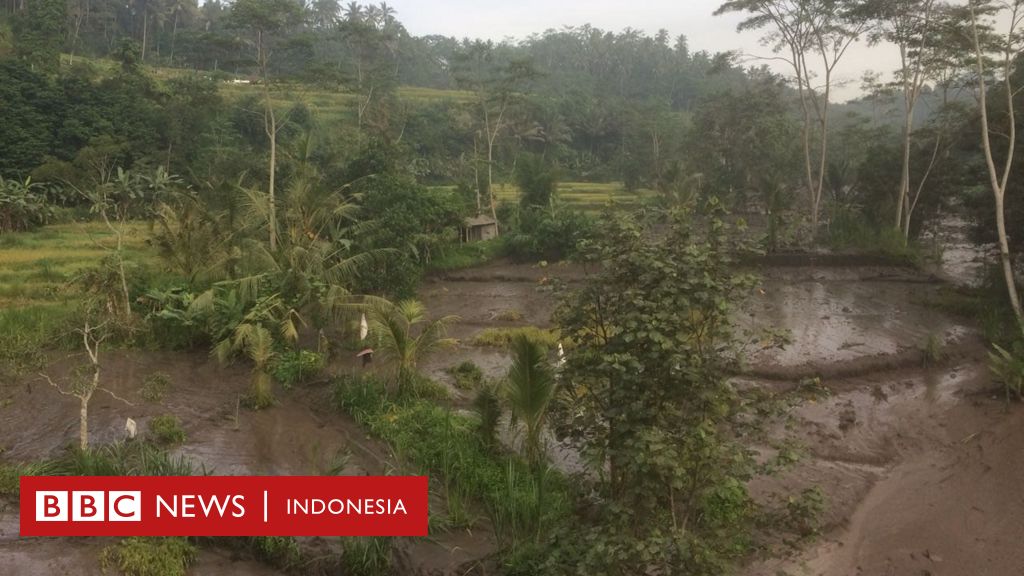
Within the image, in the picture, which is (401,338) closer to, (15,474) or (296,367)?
(296,367)

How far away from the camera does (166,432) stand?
8.38 meters

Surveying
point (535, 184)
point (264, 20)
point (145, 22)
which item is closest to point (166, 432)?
point (264, 20)

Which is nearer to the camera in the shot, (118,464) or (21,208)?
(118,464)

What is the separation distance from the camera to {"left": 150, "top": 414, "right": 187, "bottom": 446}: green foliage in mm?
8320

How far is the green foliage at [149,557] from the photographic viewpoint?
526 cm

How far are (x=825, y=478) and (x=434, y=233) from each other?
15.4 meters

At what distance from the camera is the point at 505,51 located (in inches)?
2960

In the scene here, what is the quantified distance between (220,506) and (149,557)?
0.62 m

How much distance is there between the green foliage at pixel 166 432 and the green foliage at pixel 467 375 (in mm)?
4285

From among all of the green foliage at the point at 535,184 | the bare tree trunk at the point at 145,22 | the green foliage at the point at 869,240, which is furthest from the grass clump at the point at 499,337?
the bare tree trunk at the point at 145,22

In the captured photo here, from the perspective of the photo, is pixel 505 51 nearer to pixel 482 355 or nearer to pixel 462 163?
pixel 462 163

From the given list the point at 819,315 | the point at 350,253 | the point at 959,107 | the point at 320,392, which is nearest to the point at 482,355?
the point at 320,392

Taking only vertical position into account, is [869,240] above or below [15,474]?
above

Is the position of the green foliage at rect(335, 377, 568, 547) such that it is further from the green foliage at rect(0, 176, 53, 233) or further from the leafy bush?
the green foliage at rect(0, 176, 53, 233)
